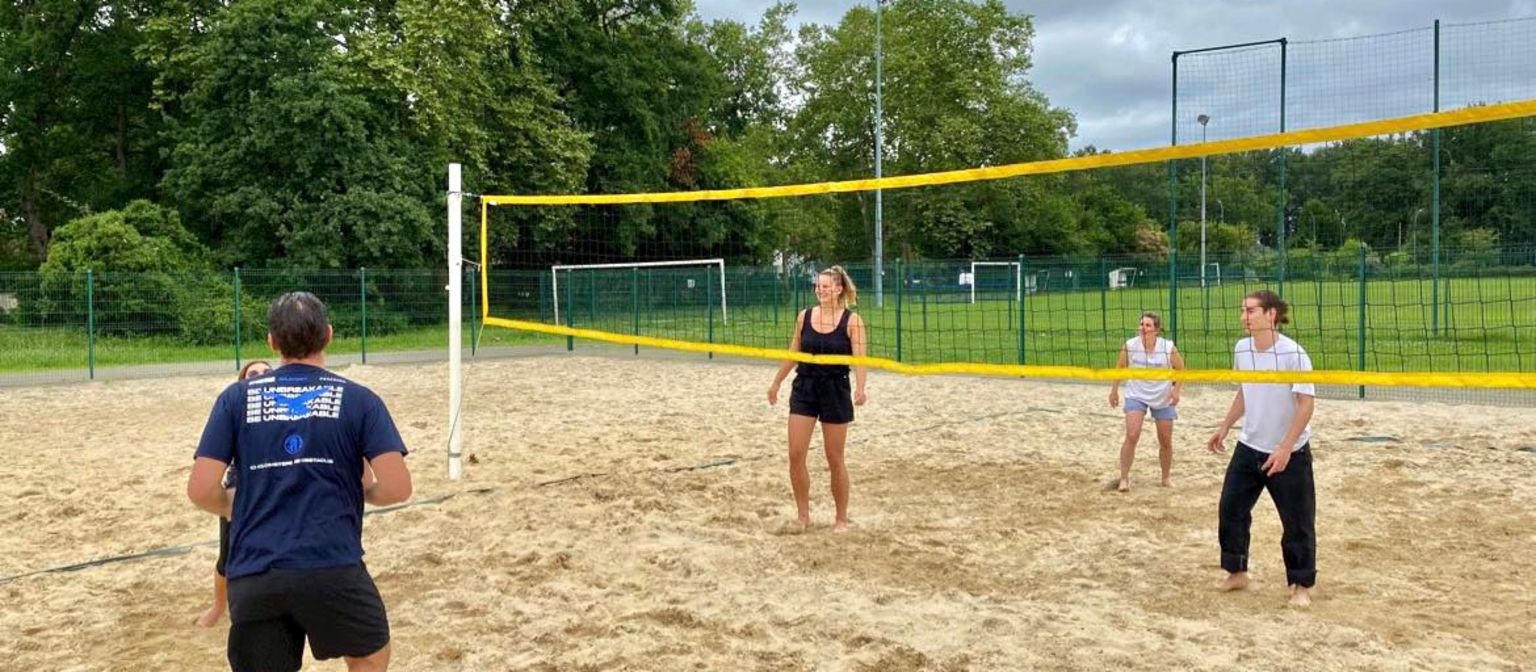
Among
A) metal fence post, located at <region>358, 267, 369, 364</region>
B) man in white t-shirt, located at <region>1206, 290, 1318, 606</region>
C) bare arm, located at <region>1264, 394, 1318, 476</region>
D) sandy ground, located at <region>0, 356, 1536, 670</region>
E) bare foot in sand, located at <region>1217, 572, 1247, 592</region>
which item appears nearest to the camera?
sandy ground, located at <region>0, 356, 1536, 670</region>

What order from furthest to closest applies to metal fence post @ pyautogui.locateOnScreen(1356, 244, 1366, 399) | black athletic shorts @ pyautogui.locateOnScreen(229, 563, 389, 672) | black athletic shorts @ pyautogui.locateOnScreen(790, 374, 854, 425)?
metal fence post @ pyautogui.locateOnScreen(1356, 244, 1366, 399) < black athletic shorts @ pyautogui.locateOnScreen(790, 374, 854, 425) < black athletic shorts @ pyautogui.locateOnScreen(229, 563, 389, 672)

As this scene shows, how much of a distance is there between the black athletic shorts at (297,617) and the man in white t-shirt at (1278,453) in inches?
133

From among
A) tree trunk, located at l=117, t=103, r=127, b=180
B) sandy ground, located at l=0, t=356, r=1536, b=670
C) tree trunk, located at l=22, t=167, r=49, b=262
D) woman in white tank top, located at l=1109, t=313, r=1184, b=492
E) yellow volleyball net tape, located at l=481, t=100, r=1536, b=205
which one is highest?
tree trunk, located at l=117, t=103, r=127, b=180

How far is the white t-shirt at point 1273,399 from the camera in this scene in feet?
13.2

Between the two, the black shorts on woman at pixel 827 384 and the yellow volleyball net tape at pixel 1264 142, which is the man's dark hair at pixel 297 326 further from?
the yellow volleyball net tape at pixel 1264 142

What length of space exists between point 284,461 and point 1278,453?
354 cm

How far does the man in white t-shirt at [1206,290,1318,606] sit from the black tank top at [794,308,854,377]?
188 cm

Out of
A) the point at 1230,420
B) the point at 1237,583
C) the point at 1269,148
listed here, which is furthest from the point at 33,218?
the point at 1237,583

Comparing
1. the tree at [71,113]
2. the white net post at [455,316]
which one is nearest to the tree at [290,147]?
the tree at [71,113]

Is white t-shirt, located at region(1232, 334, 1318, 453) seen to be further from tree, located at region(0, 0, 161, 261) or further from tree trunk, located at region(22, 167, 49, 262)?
tree trunk, located at region(22, 167, 49, 262)

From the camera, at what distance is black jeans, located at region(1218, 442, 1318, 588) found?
13.4 feet

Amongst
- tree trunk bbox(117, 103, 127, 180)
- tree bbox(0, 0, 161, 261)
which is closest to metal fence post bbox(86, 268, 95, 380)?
tree bbox(0, 0, 161, 261)

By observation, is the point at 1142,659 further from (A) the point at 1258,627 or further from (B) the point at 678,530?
(B) the point at 678,530

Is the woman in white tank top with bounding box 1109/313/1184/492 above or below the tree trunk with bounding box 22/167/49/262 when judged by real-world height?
below
